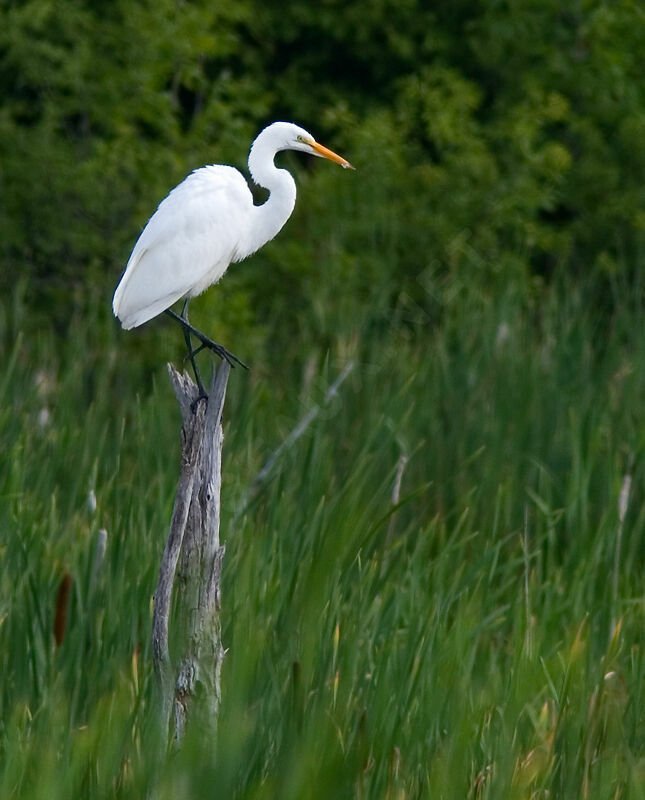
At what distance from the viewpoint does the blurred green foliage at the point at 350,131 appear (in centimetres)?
625

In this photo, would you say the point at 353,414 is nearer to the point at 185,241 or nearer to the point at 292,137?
the point at 185,241

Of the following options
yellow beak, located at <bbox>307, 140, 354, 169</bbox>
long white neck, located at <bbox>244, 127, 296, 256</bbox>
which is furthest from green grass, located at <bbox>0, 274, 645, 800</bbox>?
yellow beak, located at <bbox>307, 140, 354, 169</bbox>

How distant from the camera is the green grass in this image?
1.75m

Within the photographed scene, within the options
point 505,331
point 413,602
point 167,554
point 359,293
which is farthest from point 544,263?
point 167,554

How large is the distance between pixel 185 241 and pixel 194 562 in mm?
1083

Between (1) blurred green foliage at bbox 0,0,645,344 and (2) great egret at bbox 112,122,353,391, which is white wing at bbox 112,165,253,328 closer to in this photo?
(2) great egret at bbox 112,122,353,391

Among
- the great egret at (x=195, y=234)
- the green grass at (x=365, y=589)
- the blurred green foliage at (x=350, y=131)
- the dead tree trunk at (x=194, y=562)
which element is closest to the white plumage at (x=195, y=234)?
the great egret at (x=195, y=234)

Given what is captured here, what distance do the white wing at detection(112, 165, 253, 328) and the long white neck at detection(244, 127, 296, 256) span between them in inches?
3.7

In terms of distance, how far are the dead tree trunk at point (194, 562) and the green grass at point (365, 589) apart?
0.07m

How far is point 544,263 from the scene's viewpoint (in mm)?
8430

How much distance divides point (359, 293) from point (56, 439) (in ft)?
11.7

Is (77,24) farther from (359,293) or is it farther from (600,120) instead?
(600,120)

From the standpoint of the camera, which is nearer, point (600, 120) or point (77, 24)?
point (77, 24)

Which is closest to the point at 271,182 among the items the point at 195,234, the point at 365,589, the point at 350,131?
the point at 195,234
